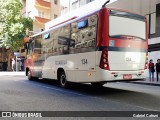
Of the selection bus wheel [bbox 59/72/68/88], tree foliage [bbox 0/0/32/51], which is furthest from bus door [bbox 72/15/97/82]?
tree foliage [bbox 0/0/32/51]

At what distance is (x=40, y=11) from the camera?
50719mm

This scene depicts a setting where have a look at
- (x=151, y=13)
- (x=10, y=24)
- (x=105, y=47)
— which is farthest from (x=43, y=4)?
(x=105, y=47)

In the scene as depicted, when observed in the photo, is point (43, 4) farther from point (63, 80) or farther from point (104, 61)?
point (104, 61)

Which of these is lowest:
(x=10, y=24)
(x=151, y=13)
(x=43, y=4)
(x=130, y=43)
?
(x=130, y=43)

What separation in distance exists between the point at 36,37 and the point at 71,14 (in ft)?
63.5

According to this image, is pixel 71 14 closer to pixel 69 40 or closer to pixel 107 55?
pixel 69 40

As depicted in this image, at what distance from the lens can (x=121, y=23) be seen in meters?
→ 9.88

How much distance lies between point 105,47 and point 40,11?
4303cm

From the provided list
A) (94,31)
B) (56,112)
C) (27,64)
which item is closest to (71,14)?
(27,64)

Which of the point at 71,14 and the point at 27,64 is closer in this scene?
the point at 27,64

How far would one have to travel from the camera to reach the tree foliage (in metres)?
40.0

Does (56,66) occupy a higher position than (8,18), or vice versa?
(8,18)

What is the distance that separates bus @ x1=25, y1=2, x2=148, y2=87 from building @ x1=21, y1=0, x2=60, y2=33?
125 feet

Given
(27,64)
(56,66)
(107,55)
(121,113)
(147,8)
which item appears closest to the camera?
(121,113)
